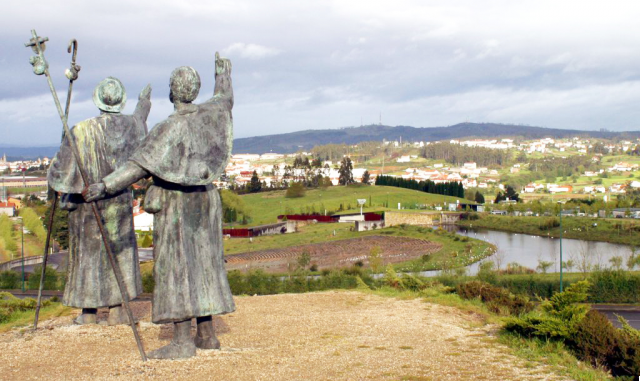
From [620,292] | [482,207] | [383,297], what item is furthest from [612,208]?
[383,297]

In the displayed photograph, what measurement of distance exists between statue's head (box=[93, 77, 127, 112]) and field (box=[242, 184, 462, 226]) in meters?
90.1

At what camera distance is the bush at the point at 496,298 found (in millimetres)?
13117

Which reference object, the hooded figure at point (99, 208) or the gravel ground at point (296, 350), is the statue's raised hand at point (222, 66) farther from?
Result: the gravel ground at point (296, 350)

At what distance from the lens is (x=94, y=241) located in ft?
35.2

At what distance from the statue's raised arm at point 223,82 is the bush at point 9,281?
24.9 meters

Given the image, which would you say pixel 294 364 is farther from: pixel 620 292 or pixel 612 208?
pixel 612 208

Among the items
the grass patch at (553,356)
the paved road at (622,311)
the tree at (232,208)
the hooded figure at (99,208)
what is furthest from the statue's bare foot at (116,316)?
the tree at (232,208)

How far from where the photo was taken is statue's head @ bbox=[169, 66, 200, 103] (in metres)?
8.66

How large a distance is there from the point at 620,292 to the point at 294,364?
24.6m

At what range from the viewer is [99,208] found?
10.6 meters

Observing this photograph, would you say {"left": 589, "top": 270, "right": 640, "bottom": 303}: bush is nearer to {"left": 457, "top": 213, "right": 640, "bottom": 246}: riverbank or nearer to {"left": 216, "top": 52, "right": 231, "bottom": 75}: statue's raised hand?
{"left": 216, "top": 52, "right": 231, "bottom": 75}: statue's raised hand

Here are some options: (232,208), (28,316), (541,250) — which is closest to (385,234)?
(541,250)

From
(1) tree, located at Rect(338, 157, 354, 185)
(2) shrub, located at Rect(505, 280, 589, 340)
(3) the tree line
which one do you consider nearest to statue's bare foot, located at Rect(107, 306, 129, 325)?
(2) shrub, located at Rect(505, 280, 589, 340)

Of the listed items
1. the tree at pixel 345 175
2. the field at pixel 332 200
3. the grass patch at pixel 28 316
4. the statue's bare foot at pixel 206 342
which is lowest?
the field at pixel 332 200
